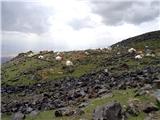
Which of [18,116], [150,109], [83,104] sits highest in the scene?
[83,104]

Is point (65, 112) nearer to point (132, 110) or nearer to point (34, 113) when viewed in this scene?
point (34, 113)

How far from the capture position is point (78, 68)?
78.4 metres

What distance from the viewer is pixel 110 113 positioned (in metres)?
33.0

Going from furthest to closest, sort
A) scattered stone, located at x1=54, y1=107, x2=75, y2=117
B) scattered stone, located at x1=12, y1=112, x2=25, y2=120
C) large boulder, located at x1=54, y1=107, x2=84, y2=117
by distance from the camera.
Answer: scattered stone, located at x1=12, y1=112, x2=25, y2=120 < scattered stone, located at x1=54, y1=107, x2=75, y2=117 < large boulder, located at x1=54, y1=107, x2=84, y2=117

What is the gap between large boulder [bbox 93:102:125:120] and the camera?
32.9 metres

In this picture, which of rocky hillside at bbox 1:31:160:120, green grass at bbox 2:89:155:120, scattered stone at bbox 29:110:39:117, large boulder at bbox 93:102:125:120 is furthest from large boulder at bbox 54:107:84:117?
scattered stone at bbox 29:110:39:117

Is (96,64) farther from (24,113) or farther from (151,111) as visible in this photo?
(151,111)

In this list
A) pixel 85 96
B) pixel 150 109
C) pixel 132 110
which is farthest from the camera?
pixel 85 96

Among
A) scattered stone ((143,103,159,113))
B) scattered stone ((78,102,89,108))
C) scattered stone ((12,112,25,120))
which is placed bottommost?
scattered stone ((12,112,25,120))

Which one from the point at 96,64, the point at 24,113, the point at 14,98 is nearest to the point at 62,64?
the point at 96,64

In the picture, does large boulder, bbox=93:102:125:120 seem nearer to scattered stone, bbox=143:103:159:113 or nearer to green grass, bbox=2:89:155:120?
green grass, bbox=2:89:155:120

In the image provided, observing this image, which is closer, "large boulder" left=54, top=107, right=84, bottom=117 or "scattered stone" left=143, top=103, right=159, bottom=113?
"scattered stone" left=143, top=103, right=159, bottom=113

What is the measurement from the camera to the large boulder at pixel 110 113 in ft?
108

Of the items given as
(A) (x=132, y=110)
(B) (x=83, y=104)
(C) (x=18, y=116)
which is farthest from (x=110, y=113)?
(C) (x=18, y=116)
